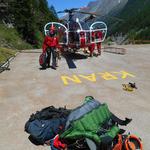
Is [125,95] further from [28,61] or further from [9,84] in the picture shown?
[28,61]

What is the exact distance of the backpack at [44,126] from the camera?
9828 millimetres

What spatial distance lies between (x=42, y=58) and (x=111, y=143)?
13013mm

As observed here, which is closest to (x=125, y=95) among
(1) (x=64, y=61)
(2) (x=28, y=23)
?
(1) (x=64, y=61)

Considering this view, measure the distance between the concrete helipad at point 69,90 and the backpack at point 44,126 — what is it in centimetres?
25

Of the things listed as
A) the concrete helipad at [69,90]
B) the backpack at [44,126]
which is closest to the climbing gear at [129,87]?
the concrete helipad at [69,90]

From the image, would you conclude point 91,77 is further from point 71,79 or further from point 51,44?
point 51,44

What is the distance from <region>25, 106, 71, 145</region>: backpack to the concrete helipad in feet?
0.82

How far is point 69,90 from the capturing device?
1584 cm

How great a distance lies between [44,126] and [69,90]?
237 inches

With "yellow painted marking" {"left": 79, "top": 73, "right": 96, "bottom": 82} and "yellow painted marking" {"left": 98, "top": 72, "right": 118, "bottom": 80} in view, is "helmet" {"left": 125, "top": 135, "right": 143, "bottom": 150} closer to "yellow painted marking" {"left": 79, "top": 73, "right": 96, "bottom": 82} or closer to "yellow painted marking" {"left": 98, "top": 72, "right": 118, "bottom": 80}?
"yellow painted marking" {"left": 79, "top": 73, "right": 96, "bottom": 82}

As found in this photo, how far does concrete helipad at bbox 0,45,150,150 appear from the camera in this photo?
436 inches

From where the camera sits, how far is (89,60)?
25203 mm

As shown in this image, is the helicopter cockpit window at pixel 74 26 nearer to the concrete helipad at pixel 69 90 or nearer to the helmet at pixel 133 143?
the concrete helipad at pixel 69 90

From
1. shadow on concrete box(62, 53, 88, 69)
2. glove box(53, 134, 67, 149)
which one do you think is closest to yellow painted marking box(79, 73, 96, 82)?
shadow on concrete box(62, 53, 88, 69)
